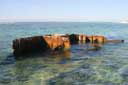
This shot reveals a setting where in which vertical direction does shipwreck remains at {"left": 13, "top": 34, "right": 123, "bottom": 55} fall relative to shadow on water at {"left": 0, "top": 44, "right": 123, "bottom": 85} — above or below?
above

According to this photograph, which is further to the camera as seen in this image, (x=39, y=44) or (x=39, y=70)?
(x=39, y=44)

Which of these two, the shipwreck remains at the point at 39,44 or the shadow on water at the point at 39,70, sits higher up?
the shipwreck remains at the point at 39,44

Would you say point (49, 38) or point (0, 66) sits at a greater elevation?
point (49, 38)

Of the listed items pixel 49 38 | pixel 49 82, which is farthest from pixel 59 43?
pixel 49 82

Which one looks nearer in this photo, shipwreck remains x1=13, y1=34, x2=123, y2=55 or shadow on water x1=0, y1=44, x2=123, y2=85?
shadow on water x1=0, y1=44, x2=123, y2=85

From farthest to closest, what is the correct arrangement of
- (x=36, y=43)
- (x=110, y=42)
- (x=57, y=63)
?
(x=110, y=42) < (x=36, y=43) < (x=57, y=63)

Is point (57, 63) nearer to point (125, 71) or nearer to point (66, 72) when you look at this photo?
point (66, 72)

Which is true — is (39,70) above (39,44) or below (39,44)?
below

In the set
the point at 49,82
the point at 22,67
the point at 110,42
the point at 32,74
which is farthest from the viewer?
the point at 110,42

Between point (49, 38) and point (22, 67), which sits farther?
point (49, 38)

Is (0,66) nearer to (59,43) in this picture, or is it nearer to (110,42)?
(59,43)

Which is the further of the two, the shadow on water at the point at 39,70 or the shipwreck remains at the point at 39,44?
the shipwreck remains at the point at 39,44

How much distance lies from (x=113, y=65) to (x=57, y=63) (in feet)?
18.3

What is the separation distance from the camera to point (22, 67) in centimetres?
1812
